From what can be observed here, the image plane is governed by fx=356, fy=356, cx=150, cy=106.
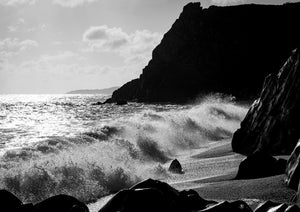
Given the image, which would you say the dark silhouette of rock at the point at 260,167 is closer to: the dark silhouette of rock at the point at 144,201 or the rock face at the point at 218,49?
the dark silhouette of rock at the point at 144,201

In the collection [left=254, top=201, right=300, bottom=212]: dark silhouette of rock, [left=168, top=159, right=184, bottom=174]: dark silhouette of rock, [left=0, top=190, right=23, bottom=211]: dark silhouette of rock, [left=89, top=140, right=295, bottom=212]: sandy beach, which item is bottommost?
[left=168, top=159, right=184, bottom=174]: dark silhouette of rock

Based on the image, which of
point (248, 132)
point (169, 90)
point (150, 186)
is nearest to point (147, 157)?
point (248, 132)

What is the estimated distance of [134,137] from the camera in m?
17.5

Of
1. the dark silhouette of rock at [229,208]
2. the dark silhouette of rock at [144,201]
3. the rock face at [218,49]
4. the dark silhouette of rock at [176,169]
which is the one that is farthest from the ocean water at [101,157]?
the rock face at [218,49]

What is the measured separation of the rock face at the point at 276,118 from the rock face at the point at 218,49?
3382 inches

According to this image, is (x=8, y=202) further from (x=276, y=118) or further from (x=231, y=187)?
(x=276, y=118)

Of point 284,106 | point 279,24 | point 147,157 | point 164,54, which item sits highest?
point 279,24

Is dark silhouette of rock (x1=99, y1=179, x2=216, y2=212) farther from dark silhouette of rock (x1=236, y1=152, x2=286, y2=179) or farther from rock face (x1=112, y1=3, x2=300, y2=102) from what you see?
rock face (x1=112, y1=3, x2=300, y2=102)

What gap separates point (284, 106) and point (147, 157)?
21.4 ft

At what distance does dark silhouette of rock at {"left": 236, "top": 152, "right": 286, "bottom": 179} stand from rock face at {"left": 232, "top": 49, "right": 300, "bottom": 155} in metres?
2.06

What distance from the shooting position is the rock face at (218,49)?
10006 centimetres

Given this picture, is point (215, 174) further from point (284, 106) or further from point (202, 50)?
point (202, 50)

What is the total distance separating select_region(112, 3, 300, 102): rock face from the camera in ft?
328

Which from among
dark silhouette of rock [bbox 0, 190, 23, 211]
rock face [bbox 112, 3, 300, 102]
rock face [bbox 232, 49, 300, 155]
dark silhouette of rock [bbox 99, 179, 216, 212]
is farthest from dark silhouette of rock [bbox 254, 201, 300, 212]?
rock face [bbox 112, 3, 300, 102]
